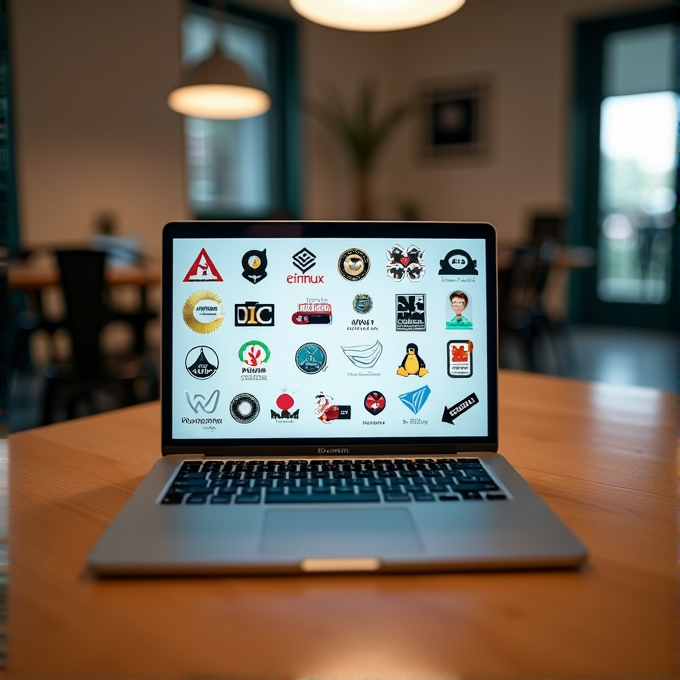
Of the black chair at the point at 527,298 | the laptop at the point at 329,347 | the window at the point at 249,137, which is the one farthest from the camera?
the window at the point at 249,137

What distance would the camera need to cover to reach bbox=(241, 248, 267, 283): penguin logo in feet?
2.43

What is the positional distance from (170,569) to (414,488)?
0.73 ft

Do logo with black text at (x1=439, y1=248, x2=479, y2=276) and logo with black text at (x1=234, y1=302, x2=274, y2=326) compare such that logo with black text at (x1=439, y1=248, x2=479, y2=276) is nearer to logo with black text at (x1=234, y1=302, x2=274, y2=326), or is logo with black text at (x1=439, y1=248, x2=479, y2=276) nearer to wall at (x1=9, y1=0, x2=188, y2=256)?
logo with black text at (x1=234, y1=302, x2=274, y2=326)

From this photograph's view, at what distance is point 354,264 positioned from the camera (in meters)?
0.75

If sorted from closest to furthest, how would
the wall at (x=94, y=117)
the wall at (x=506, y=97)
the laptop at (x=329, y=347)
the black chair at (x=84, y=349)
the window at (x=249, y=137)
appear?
the laptop at (x=329, y=347)
the black chair at (x=84, y=349)
the wall at (x=94, y=117)
the window at (x=249, y=137)
the wall at (x=506, y=97)

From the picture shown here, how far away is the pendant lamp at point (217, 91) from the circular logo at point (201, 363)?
2.90 m

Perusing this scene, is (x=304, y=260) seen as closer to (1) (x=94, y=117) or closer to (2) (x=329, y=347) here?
(2) (x=329, y=347)

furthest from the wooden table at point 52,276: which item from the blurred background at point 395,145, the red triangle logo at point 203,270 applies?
the red triangle logo at point 203,270

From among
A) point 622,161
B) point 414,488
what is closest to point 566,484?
point 414,488

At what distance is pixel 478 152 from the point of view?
6613 mm

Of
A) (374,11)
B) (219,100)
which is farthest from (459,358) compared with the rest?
(219,100)

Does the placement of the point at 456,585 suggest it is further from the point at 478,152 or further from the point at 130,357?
the point at 478,152

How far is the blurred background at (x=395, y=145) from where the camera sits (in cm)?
455

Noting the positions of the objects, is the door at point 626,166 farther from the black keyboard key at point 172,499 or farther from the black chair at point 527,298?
the black keyboard key at point 172,499
